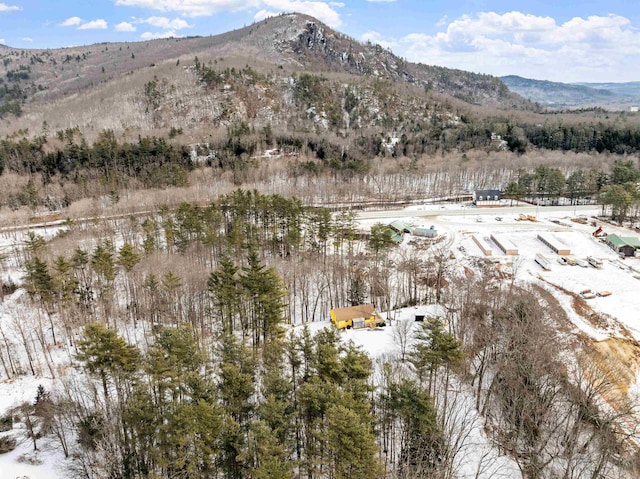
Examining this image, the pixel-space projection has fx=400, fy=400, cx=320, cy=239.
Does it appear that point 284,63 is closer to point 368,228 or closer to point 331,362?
point 368,228

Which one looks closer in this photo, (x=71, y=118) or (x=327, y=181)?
(x=327, y=181)

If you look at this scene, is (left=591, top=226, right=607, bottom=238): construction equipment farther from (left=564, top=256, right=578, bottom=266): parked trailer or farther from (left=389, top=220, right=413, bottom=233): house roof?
(left=389, top=220, right=413, bottom=233): house roof

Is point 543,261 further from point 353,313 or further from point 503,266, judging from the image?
point 353,313

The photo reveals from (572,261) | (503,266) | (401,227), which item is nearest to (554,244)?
(572,261)

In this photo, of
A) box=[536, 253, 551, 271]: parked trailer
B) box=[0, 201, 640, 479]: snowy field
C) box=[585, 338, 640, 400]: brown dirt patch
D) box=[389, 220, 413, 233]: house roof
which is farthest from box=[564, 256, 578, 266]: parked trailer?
box=[389, 220, 413, 233]: house roof

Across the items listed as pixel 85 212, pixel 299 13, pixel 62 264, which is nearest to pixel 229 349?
pixel 62 264

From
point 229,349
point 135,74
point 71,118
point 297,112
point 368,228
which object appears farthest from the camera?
point 135,74

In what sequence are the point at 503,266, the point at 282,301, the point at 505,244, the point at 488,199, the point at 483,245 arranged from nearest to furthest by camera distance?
1. the point at 282,301
2. the point at 503,266
3. the point at 505,244
4. the point at 483,245
5. the point at 488,199
